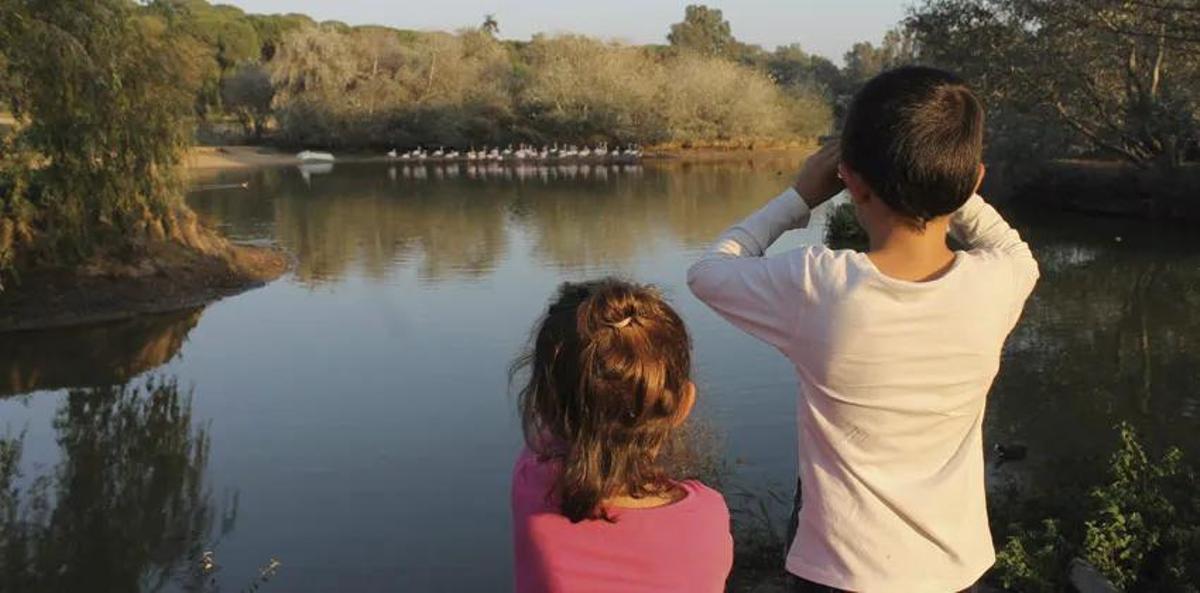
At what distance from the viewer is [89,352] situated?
9.32 meters

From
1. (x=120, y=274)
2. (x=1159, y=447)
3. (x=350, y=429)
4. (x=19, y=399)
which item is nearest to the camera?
(x=1159, y=447)

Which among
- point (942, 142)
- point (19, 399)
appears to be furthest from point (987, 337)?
point (19, 399)

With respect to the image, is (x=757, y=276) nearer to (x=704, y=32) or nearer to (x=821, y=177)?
(x=821, y=177)

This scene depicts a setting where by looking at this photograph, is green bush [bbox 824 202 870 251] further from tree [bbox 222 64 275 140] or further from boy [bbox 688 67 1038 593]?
tree [bbox 222 64 275 140]

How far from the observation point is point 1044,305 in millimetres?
10750

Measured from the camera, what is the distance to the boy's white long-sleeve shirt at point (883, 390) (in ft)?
4.55

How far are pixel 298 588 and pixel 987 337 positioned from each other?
12.8 feet

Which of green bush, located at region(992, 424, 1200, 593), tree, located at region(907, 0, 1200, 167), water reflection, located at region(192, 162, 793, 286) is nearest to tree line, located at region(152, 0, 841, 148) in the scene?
water reflection, located at region(192, 162, 793, 286)

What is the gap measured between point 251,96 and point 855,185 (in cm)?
5109

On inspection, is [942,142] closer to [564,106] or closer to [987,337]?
[987,337]

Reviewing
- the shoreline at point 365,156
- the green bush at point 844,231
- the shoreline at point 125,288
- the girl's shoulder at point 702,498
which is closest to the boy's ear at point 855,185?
the girl's shoulder at point 702,498

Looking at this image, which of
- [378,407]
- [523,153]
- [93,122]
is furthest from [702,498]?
[523,153]

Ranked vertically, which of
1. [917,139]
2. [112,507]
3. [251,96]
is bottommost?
[112,507]

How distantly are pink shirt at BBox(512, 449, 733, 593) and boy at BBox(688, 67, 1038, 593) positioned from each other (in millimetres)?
160
